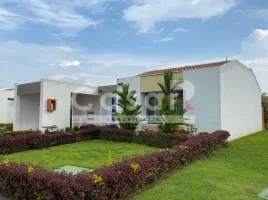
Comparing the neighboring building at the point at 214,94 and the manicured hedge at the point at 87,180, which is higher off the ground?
the neighboring building at the point at 214,94

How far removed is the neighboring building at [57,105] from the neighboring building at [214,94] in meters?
5.04

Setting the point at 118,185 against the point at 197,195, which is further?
the point at 197,195

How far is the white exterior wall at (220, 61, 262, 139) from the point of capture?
12.5 m

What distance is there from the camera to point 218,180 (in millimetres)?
6184

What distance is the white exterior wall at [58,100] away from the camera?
53.7 feet

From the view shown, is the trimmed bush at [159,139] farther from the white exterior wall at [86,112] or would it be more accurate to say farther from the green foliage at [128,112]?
the white exterior wall at [86,112]

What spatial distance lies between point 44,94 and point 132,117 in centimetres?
701

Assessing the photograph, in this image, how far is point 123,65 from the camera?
656 inches

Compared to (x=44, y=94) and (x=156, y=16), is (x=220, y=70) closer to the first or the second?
(x=156, y=16)

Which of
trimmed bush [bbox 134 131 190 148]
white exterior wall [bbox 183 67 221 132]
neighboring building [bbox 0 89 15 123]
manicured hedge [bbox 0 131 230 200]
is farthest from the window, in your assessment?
neighboring building [bbox 0 89 15 123]

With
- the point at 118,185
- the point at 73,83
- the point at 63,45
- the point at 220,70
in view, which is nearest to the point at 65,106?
the point at 73,83

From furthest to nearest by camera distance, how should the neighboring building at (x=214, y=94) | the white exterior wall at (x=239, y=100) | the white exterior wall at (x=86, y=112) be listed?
the white exterior wall at (x=86, y=112), the white exterior wall at (x=239, y=100), the neighboring building at (x=214, y=94)

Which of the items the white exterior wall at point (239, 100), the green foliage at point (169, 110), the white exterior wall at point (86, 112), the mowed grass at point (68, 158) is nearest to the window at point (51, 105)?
the white exterior wall at point (86, 112)

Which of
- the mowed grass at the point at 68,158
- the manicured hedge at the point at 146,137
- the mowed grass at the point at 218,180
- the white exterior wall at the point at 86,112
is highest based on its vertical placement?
the white exterior wall at the point at 86,112
